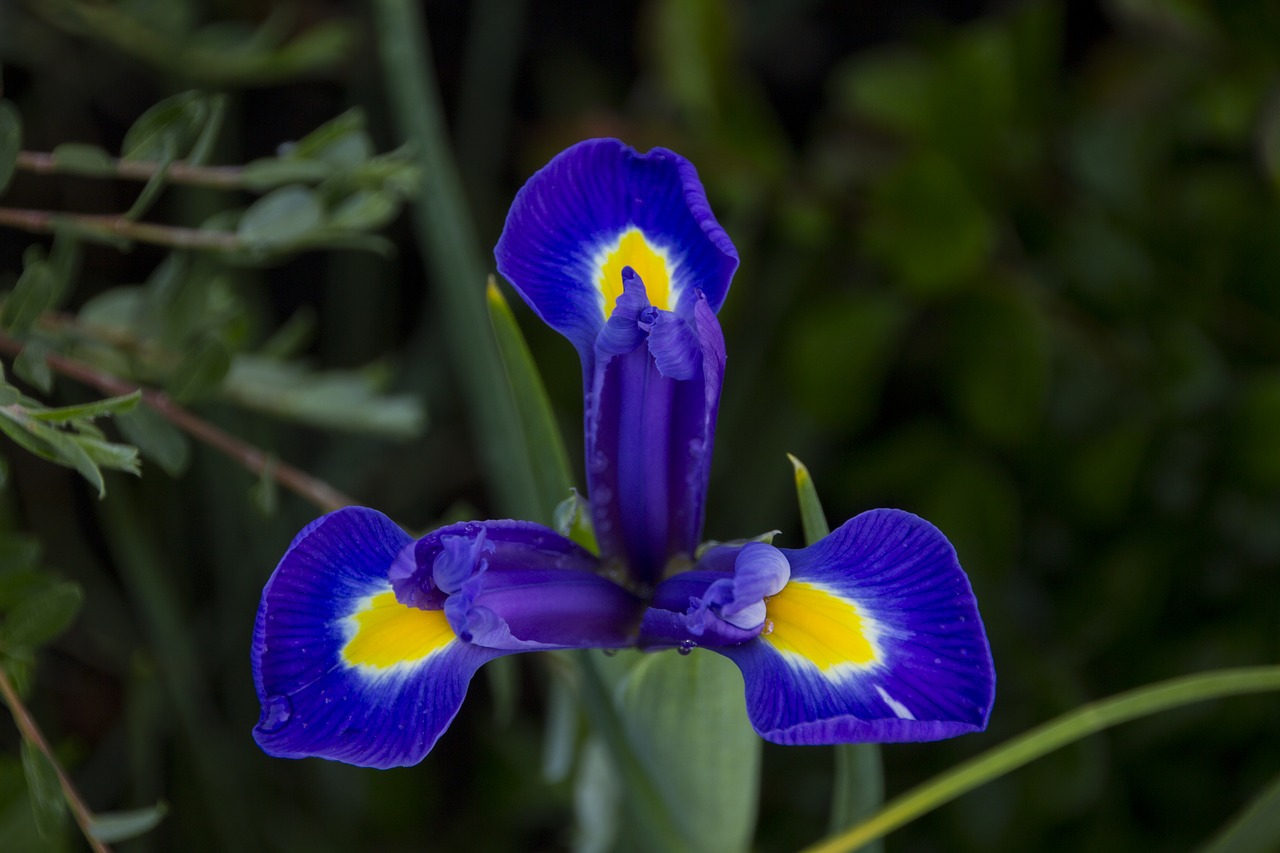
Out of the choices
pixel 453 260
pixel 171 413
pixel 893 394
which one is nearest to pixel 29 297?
pixel 171 413

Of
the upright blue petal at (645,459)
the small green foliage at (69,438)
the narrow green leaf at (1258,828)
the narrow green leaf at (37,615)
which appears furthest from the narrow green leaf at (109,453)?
the narrow green leaf at (1258,828)

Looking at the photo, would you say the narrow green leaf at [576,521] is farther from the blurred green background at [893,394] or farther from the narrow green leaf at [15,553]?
the narrow green leaf at [15,553]

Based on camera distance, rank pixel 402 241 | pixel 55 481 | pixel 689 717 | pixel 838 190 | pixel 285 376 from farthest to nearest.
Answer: pixel 402 241 → pixel 55 481 → pixel 838 190 → pixel 285 376 → pixel 689 717

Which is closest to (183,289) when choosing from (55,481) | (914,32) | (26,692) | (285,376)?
(285,376)

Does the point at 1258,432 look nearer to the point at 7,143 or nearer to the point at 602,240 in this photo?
the point at 602,240

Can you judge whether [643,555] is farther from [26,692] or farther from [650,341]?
[26,692]
